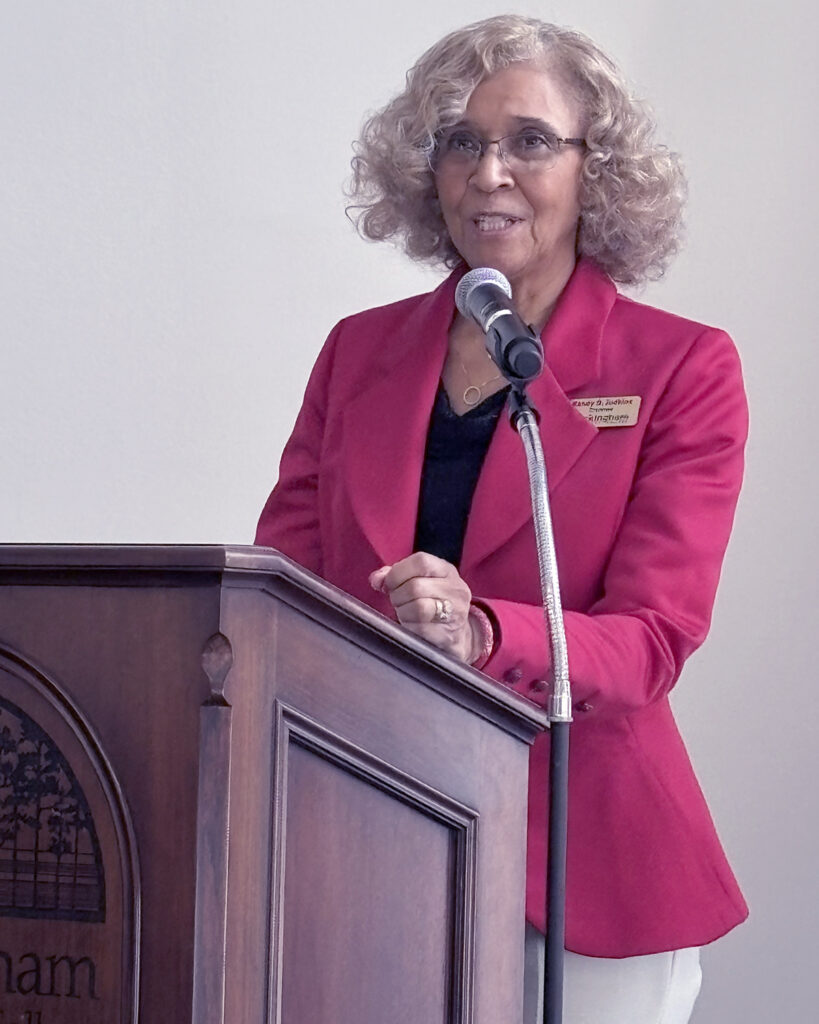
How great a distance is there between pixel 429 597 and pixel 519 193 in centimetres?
72

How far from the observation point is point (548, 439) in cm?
174

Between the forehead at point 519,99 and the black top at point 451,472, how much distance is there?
34cm

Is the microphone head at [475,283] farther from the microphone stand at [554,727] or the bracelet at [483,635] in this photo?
the bracelet at [483,635]

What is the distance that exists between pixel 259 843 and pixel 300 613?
163 millimetres

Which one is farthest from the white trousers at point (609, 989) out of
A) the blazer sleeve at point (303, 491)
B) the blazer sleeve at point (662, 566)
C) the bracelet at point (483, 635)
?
the blazer sleeve at point (303, 491)

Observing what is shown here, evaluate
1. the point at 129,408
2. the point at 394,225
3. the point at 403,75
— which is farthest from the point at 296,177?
the point at 394,225

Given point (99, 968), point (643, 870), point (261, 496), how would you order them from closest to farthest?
point (99, 968)
point (643, 870)
point (261, 496)

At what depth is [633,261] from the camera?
1.95 meters

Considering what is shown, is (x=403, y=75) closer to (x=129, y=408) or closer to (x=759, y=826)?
(x=129, y=408)

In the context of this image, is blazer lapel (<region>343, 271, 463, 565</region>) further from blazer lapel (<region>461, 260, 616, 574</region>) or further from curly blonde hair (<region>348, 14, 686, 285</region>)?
curly blonde hair (<region>348, 14, 686, 285</region>)

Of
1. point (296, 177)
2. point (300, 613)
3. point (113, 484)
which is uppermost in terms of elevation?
point (296, 177)

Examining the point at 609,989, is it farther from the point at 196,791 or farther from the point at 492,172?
the point at 492,172

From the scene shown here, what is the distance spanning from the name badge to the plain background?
1094 millimetres

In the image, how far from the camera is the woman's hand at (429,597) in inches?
52.1
